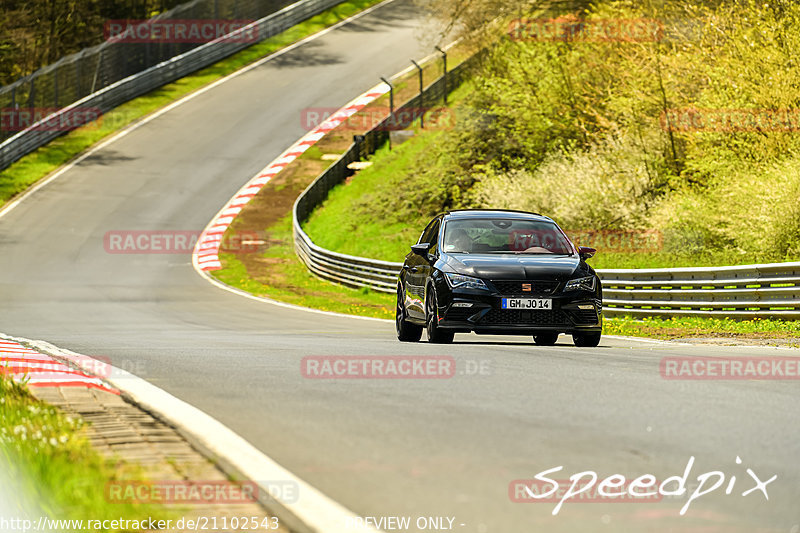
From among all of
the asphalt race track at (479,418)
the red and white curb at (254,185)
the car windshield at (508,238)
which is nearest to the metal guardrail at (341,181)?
the red and white curb at (254,185)

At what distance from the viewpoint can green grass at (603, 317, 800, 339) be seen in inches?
649

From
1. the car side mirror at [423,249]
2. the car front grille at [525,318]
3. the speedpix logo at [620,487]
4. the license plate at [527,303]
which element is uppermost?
the speedpix logo at [620,487]

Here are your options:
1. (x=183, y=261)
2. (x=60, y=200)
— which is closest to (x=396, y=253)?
(x=183, y=261)

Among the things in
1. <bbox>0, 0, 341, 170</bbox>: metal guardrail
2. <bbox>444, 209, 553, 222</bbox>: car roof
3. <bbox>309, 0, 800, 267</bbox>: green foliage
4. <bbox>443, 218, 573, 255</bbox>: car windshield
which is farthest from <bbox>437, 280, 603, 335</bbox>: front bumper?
<bbox>0, 0, 341, 170</bbox>: metal guardrail

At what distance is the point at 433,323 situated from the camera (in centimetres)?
1308

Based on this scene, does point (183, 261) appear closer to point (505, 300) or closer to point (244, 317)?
point (244, 317)

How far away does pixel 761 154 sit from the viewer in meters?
25.2

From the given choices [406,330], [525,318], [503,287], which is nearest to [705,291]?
[406,330]

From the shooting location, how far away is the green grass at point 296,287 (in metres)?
26.1

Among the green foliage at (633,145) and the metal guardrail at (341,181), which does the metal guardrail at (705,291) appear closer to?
the metal guardrail at (341,181)

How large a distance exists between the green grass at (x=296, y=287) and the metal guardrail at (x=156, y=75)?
45.2 ft

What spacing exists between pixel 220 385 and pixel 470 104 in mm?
30695

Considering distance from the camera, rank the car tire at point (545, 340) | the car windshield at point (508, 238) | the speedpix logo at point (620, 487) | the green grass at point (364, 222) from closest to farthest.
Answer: the speedpix logo at point (620, 487)
the car windshield at point (508, 238)
the car tire at point (545, 340)
the green grass at point (364, 222)

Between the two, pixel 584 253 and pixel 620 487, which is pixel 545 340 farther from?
pixel 620 487
